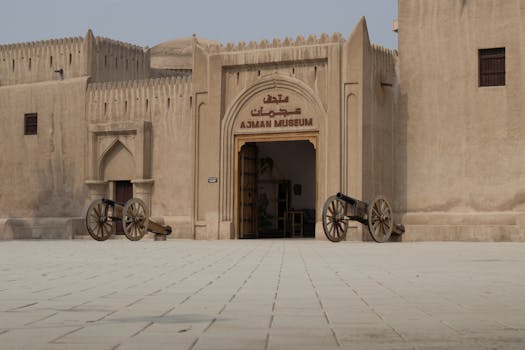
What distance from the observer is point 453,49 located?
70.8ft

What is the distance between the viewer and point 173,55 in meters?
36.2

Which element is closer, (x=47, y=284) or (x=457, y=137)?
(x=47, y=284)

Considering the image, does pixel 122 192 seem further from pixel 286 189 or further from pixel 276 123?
pixel 276 123

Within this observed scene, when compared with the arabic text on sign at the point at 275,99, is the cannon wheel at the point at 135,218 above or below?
below

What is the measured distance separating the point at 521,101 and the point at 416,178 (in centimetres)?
329

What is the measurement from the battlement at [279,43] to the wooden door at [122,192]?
4911 mm

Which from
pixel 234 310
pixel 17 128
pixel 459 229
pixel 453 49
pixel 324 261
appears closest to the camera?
pixel 234 310

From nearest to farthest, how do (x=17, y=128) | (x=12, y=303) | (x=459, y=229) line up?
(x=12, y=303), (x=459, y=229), (x=17, y=128)

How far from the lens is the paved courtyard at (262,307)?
4047 millimetres

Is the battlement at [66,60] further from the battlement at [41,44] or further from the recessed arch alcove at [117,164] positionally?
the recessed arch alcove at [117,164]

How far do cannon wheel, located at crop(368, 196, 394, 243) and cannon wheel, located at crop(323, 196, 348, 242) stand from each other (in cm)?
73

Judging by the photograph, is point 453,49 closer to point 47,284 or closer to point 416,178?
point 416,178

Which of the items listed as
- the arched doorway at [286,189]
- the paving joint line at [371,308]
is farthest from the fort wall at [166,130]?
the paving joint line at [371,308]

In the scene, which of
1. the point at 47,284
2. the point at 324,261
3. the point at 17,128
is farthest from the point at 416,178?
the point at 47,284
